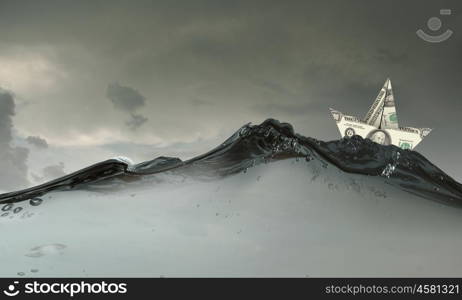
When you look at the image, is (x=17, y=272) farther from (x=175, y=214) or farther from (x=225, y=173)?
(x=225, y=173)

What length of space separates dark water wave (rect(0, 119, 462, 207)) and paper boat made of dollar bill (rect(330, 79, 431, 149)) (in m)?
0.09

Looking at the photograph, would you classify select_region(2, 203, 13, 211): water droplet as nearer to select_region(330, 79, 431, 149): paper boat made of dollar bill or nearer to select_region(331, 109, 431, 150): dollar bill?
select_region(331, 109, 431, 150): dollar bill

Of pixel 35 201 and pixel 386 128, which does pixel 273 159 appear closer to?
pixel 386 128

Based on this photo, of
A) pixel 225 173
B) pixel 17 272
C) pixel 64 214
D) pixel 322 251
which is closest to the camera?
pixel 17 272

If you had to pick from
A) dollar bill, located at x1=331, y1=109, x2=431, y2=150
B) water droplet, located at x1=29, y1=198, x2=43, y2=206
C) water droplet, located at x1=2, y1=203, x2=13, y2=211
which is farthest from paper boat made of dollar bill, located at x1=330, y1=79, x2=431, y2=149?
water droplet, located at x1=2, y1=203, x2=13, y2=211

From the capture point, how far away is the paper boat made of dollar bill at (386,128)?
4.63 meters

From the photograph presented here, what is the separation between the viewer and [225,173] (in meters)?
4.24

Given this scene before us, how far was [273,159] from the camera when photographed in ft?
14.3

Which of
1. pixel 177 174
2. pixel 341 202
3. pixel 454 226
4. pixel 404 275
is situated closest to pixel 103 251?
pixel 177 174

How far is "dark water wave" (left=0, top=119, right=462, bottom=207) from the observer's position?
4.20 m

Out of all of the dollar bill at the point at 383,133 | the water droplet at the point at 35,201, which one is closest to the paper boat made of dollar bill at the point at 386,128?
the dollar bill at the point at 383,133

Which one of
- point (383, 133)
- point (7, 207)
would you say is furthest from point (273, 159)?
point (7, 207)

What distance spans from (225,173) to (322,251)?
1151 millimetres

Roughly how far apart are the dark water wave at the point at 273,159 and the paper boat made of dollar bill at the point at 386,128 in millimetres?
90
